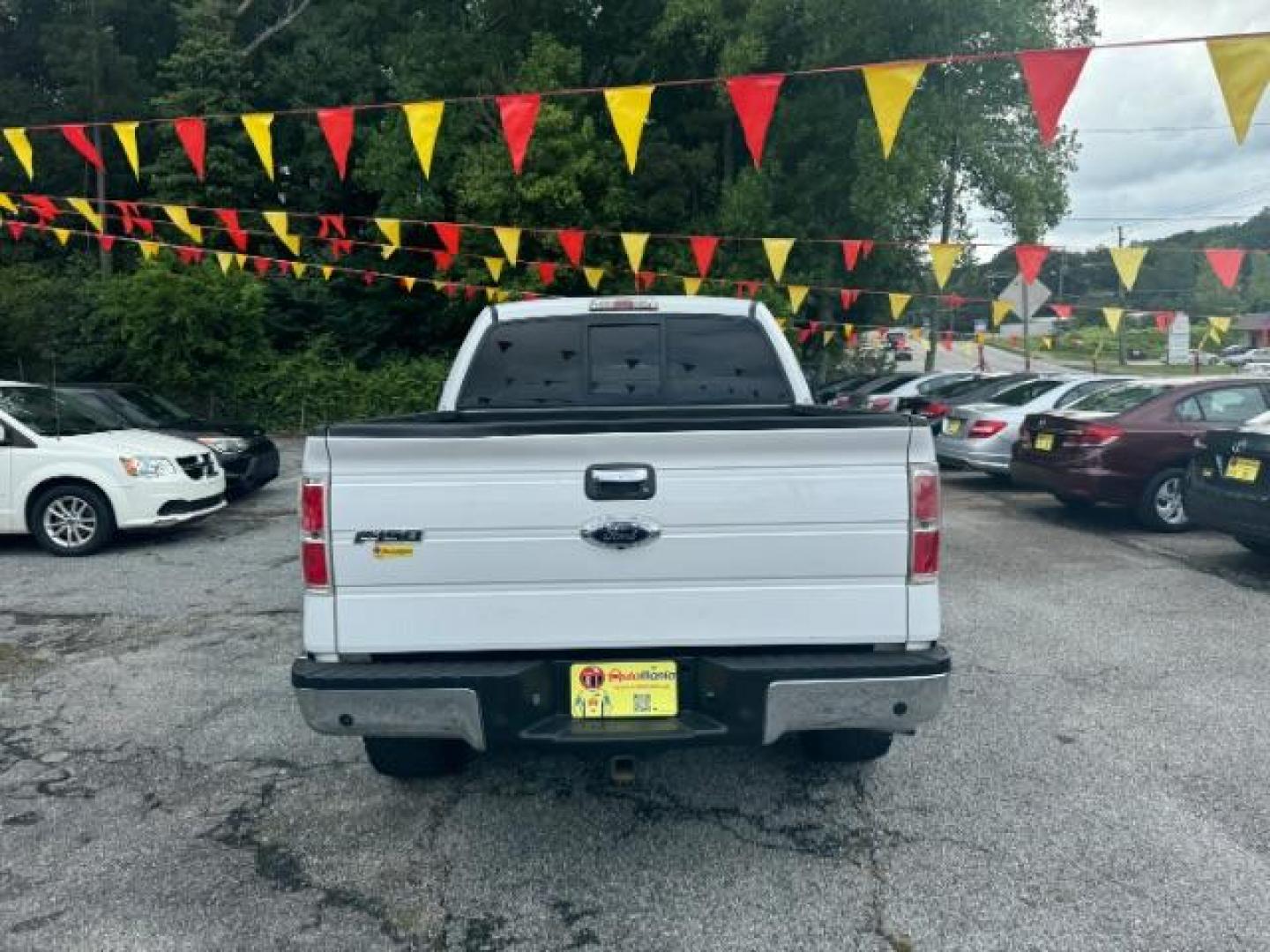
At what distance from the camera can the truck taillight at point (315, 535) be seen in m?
2.76

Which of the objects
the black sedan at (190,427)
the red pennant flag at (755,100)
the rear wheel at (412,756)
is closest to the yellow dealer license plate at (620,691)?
the rear wheel at (412,756)

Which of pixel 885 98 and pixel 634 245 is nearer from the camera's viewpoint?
pixel 885 98

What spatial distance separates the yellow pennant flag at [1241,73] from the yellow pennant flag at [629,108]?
174 inches

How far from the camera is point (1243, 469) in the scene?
22.7ft

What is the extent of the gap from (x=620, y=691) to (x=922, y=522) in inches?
42.0

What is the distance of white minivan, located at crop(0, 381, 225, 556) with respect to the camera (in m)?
7.97

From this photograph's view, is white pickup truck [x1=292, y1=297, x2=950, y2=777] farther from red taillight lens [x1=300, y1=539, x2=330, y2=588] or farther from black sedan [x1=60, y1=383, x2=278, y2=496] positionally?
black sedan [x1=60, y1=383, x2=278, y2=496]

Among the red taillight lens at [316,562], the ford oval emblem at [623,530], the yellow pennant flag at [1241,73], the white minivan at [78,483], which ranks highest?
the yellow pennant flag at [1241,73]

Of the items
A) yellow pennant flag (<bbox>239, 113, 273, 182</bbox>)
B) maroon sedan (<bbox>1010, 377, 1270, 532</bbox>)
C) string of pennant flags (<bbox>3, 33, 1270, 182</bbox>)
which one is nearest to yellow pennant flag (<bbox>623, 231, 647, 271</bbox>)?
string of pennant flags (<bbox>3, 33, 1270, 182</bbox>)

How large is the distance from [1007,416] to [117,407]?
10.6 meters

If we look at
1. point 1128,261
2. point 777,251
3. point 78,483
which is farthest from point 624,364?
point 1128,261

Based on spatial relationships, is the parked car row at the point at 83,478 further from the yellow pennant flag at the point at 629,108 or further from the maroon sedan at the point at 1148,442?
the maroon sedan at the point at 1148,442

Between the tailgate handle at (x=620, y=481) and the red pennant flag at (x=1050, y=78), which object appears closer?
the tailgate handle at (x=620, y=481)

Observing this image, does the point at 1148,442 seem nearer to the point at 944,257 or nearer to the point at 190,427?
the point at 944,257
